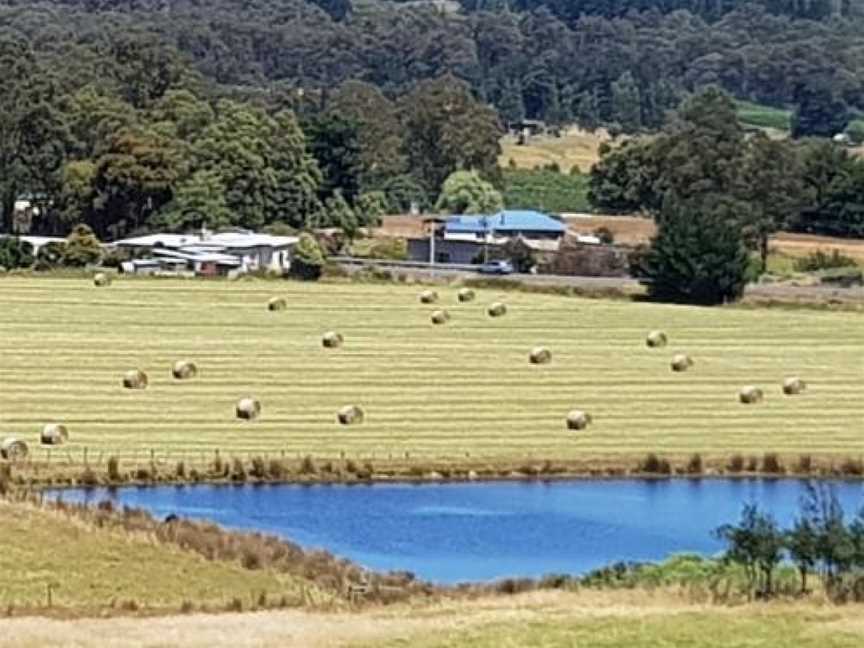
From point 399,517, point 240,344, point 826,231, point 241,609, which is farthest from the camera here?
point 826,231

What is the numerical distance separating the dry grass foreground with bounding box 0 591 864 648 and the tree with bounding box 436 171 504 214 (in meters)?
72.7

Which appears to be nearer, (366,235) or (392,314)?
(392,314)

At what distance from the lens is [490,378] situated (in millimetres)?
47500

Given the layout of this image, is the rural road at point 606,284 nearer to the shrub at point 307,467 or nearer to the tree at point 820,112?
the shrub at point 307,467

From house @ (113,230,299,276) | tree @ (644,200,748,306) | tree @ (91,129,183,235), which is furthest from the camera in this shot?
tree @ (91,129,183,235)

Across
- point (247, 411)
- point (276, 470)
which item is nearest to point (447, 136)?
point (247, 411)

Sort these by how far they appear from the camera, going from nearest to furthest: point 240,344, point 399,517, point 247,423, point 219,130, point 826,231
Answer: point 399,517, point 247,423, point 240,344, point 219,130, point 826,231

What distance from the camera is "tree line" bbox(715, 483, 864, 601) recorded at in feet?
78.1

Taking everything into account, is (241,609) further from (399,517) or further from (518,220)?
(518,220)

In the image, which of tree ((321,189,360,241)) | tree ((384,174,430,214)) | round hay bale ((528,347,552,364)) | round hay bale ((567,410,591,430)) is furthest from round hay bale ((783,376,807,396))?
tree ((384,174,430,214))

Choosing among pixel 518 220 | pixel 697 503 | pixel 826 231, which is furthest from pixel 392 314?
pixel 826 231

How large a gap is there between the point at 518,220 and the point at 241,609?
6149cm

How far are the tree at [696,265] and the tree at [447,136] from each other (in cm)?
4125

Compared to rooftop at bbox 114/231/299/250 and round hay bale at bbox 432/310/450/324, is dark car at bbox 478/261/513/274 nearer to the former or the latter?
rooftop at bbox 114/231/299/250
